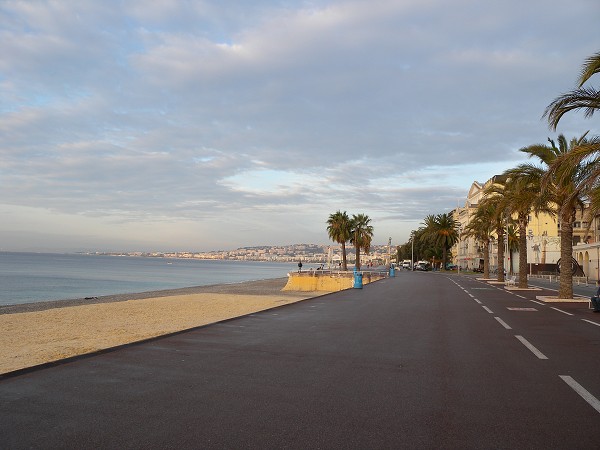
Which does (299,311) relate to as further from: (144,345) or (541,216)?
(541,216)

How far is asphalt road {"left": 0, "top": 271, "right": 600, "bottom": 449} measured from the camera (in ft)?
17.2

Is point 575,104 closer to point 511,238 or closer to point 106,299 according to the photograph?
point 106,299

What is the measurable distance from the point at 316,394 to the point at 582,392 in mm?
3482

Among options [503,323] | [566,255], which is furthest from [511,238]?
[503,323]

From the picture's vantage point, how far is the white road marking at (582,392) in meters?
6.46

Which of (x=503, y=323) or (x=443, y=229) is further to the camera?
(x=443, y=229)

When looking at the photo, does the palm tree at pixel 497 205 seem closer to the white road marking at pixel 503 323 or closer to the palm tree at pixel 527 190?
the palm tree at pixel 527 190

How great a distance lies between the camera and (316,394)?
22.5 feet

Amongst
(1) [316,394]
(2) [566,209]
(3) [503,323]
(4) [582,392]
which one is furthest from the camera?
(2) [566,209]

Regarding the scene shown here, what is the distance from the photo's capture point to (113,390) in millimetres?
7055

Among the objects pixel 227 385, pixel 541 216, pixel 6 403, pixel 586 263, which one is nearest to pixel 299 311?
pixel 227 385

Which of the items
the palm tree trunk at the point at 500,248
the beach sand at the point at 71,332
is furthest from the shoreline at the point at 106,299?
the palm tree trunk at the point at 500,248

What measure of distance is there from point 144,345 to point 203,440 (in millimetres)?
6206

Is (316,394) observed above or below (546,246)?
below
